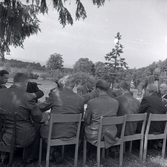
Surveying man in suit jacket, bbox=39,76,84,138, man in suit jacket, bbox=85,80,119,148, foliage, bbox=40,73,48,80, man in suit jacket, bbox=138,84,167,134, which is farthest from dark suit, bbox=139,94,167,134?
foliage, bbox=40,73,48,80

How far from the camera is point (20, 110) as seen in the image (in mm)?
2762

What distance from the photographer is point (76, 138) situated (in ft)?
10.2

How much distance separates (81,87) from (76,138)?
2292 mm

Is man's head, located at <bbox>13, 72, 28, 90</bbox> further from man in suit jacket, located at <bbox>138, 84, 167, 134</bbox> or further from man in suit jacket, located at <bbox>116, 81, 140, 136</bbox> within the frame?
man in suit jacket, located at <bbox>138, 84, 167, 134</bbox>

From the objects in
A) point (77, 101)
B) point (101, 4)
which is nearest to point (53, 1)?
point (101, 4)

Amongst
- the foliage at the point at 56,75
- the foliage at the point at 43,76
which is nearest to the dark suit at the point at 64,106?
the foliage at the point at 56,75

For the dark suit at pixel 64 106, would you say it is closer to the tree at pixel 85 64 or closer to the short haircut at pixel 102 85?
the short haircut at pixel 102 85

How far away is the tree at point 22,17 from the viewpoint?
3.95m

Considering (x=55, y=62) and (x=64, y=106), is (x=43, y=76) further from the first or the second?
(x=64, y=106)

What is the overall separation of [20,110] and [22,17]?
215 cm

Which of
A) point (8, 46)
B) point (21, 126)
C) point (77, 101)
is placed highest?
point (8, 46)

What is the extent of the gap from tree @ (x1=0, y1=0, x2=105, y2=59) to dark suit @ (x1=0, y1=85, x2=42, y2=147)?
1.71 meters

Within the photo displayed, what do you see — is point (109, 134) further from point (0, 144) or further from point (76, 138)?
point (0, 144)

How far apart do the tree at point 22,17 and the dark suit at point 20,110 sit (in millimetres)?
1706
